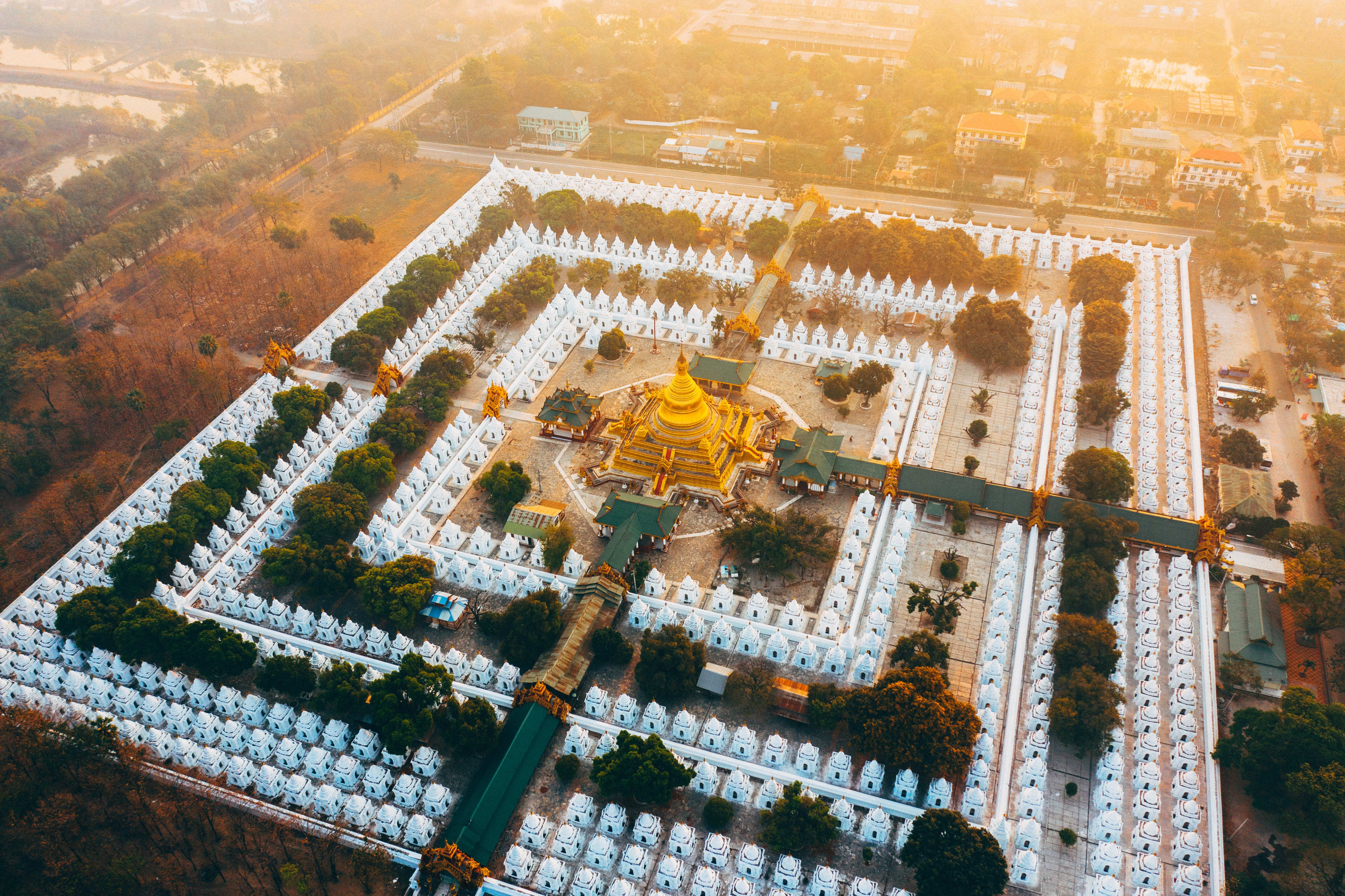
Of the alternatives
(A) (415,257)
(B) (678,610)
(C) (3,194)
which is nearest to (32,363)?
(A) (415,257)

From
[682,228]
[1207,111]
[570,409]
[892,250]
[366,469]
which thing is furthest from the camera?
[1207,111]

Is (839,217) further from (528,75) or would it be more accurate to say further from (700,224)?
(528,75)

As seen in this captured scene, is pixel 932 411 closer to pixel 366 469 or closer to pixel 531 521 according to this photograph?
pixel 531 521

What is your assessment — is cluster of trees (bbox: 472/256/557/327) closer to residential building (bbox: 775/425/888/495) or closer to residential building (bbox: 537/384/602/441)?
residential building (bbox: 537/384/602/441)

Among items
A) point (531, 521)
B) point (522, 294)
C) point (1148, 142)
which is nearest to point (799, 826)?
point (531, 521)

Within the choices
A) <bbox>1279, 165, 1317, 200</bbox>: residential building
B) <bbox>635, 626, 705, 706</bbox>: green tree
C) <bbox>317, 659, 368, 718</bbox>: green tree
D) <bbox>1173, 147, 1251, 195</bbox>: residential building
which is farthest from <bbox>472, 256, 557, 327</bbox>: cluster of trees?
<bbox>1279, 165, 1317, 200</bbox>: residential building

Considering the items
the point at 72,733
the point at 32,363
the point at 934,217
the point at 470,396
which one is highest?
the point at 934,217
